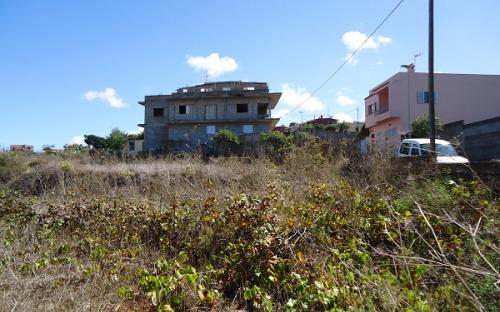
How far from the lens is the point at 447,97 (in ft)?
91.5

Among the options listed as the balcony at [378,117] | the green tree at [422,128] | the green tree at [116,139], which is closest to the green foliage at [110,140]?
the green tree at [116,139]

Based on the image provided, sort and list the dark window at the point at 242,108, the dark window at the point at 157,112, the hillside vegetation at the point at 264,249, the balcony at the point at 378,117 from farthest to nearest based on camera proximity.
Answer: the dark window at the point at 157,112 < the dark window at the point at 242,108 < the balcony at the point at 378,117 < the hillside vegetation at the point at 264,249

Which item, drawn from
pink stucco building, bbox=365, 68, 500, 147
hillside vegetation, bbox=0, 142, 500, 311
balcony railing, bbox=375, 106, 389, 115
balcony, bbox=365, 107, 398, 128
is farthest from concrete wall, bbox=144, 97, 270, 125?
hillside vegetation, bbox=0, 142, 500, 311

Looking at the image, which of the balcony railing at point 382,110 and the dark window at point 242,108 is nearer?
the balcony railing at point 382,110

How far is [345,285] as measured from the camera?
3.21 m

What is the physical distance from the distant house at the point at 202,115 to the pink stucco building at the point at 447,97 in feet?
39.5

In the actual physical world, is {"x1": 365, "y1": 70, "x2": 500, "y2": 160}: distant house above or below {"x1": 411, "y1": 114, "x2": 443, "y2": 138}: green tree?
above

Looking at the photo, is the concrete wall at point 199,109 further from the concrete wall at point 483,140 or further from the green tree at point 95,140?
the concrete wall at point 483,140

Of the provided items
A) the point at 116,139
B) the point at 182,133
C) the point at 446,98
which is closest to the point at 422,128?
the point at 446,98

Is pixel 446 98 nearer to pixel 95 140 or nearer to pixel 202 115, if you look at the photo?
pixel 202 115

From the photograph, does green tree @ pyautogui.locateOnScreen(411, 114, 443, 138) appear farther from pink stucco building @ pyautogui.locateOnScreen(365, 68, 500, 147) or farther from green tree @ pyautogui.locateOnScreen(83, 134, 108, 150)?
green tree @ pyautogui.locateOnScreen(83, 134, 108, 150)

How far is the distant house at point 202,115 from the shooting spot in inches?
1452

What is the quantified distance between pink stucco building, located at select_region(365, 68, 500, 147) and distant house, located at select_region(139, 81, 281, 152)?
1203 centimetres

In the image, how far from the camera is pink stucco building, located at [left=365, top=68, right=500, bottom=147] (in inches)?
1096
